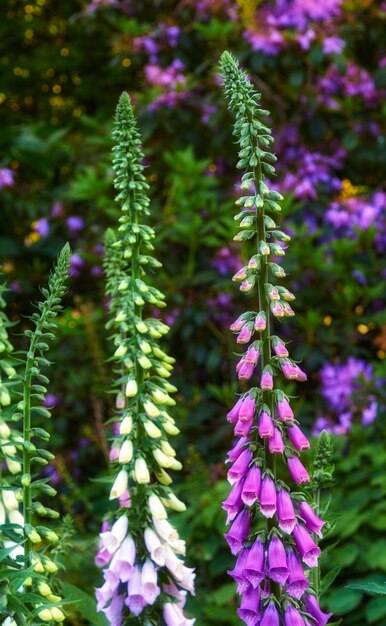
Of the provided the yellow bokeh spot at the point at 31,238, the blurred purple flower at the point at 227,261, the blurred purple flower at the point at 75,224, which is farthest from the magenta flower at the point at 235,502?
the yellow bokeh spot at the point at 31,238

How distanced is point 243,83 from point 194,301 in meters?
3.73

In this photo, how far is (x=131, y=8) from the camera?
23.3 feet

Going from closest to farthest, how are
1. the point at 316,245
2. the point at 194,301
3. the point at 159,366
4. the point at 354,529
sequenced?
1. the point at 159,366
2. the point at 354,529
3. the point at 194,301
4. the point at 316,245

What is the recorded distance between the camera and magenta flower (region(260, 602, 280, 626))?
1795 millimetres

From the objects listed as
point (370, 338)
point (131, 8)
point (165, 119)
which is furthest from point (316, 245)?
point (131, 8)

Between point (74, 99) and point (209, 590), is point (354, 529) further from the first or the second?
point (74, 99)

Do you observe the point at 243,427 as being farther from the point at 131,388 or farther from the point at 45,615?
the point at 45,615

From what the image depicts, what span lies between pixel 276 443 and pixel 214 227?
12.8ft

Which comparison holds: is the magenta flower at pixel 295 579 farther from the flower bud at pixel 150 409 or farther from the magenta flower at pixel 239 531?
the flower bud at pixel 150 409

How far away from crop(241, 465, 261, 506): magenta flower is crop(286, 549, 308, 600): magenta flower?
15 cm

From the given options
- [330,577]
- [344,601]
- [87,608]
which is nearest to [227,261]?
[344,601]

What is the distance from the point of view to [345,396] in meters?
5.21

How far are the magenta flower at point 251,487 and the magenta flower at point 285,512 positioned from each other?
0.05m

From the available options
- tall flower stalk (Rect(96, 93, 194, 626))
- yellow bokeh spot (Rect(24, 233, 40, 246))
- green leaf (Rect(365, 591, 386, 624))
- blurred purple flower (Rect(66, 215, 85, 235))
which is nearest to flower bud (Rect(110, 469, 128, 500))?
tall flower stalk (Rect(96, 93, 194, 626))
